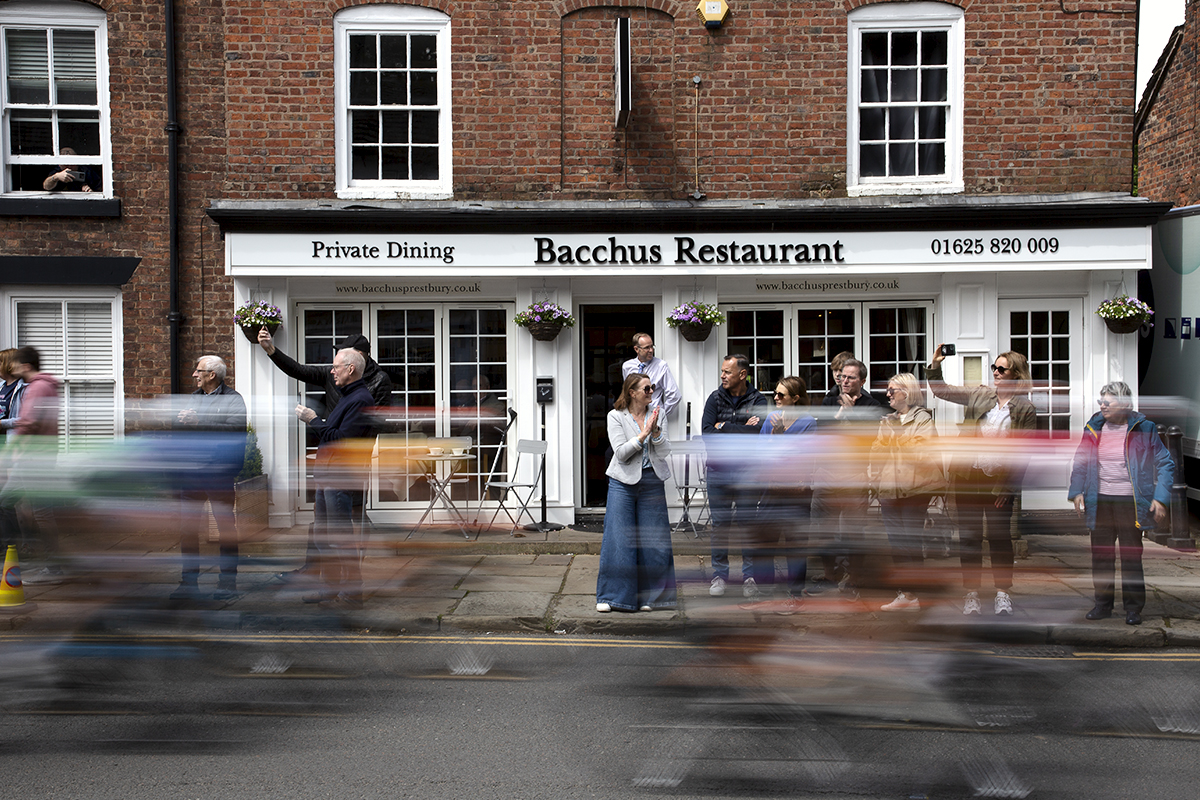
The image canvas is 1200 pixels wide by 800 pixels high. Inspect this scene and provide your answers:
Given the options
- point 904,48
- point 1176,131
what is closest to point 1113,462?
point 904,48

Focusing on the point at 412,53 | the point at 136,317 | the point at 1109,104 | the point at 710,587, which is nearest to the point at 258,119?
the point at 412,53

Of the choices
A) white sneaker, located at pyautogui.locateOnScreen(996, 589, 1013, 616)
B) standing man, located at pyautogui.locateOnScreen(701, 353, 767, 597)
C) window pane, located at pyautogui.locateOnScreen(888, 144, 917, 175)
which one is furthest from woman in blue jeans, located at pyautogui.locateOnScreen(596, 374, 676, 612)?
window pane, located at pyautogui.locateOnScreen(888, 144, 917, 175)

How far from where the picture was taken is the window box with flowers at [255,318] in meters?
10.3

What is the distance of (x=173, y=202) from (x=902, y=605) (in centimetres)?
915

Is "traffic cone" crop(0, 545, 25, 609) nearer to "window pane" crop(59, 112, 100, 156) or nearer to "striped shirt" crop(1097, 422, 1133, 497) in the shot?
"window pane" crop(59, 112, 100, 156)

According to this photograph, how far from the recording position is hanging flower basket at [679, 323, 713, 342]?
10578 mm

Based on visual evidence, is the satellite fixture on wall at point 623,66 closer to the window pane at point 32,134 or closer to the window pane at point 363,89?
the window pane at point 363,89

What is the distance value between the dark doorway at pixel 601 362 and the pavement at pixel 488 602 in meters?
3.21

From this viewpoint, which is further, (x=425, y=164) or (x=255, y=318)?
(x=425, y=164)

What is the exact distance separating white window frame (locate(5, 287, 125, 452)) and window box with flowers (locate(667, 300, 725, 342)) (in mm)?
6351

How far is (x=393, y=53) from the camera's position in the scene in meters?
10.8

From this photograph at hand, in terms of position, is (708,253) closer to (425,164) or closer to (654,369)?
(654,369)

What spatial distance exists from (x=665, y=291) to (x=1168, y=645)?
243 inches

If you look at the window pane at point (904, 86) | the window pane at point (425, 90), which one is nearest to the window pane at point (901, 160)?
the window pane at point (904, 86)
